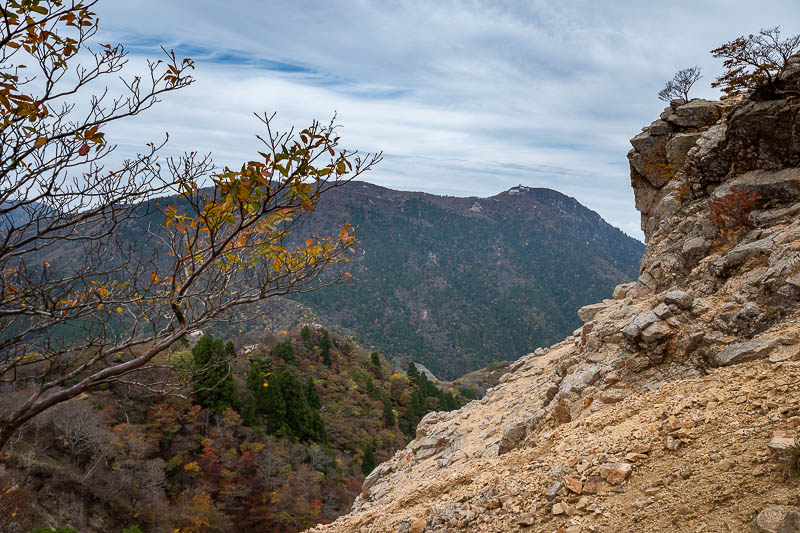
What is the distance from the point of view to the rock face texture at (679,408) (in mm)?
3795

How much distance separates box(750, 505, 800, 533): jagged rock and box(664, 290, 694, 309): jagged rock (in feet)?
15.2

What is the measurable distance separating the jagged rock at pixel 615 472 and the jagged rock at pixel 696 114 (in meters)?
13.3

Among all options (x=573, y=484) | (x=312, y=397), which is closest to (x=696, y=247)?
(x=573, y=484)

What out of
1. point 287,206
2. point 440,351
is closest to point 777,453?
point 287,206

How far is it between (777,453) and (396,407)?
5389 centimetres

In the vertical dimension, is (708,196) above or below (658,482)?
above

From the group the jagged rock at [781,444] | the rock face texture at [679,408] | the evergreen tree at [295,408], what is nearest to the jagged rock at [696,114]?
the rock face texture at [679,408]

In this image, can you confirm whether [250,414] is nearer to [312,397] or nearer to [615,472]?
[312,397]

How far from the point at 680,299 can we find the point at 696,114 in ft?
31.5

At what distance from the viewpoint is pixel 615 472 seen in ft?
14.4

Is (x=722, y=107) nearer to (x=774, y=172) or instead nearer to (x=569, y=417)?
(x=774, y=172)

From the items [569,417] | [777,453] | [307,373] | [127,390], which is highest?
[777,453]

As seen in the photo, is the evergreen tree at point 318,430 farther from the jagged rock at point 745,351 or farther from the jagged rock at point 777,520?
the jagged rock at point 777,520

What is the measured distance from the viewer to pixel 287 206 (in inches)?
146
